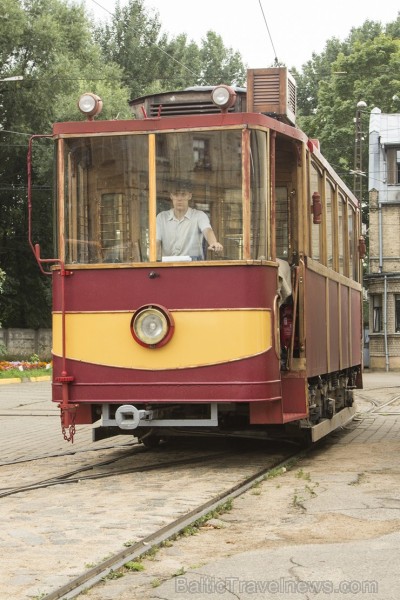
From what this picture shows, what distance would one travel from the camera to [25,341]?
2018 inches

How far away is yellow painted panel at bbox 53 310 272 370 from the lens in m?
11.2

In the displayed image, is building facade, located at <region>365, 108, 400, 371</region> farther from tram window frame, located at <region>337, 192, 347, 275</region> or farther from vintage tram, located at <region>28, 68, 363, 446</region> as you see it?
vintage tram, located at <region>28, 68, 363, 446</region>

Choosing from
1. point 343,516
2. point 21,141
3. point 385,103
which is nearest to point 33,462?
point 343,516

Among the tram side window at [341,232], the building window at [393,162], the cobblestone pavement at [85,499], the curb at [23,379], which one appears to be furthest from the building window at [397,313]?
the cobblestone pavement at [85,499]

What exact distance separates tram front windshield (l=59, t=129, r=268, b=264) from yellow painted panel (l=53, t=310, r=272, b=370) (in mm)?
558

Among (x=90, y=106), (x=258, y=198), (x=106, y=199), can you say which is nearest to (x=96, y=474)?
(x=106, y=199)

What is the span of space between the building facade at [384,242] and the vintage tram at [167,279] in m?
42.9

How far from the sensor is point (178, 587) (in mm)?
6082

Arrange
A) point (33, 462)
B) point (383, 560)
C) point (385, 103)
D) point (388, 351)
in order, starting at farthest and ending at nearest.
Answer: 1. point (385, 103)
2. point (388, 351)
3. point (33, 462)
4. point (383, 560)

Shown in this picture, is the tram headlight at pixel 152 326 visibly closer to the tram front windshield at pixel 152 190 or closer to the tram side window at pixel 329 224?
the tram front windshield at pixel 152 190

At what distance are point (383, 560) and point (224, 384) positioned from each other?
459 centimetres

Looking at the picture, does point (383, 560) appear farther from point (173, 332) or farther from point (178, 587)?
point (173, 332)

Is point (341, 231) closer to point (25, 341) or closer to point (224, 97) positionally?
point (224, 97)

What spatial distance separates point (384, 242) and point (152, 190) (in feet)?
147
